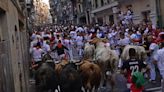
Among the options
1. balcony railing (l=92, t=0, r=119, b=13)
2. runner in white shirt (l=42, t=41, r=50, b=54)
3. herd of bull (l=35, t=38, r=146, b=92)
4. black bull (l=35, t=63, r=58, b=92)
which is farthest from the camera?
balcony railing (l=92, t=0, r=119, b=13)

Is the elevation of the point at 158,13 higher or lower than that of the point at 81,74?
higher

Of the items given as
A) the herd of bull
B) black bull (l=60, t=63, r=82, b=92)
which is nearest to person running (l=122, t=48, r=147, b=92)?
the herd of bull

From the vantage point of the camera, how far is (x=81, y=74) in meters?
12.7

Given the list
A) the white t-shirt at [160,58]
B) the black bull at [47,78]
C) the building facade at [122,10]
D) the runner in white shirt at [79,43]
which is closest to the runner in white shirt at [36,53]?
the black bull at [47,78]

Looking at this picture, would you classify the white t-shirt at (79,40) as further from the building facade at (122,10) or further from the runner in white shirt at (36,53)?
the building facade at (122,10)

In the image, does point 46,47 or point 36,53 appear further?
point 46,47

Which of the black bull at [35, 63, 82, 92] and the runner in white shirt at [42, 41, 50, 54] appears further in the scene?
the runner in white shirt at [42, 41, 50, 54]

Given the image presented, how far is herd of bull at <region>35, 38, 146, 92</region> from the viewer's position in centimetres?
1232

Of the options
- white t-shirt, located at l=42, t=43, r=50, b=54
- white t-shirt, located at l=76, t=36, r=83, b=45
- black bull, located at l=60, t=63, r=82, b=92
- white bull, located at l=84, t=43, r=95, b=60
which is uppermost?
white t-shirt, located at l=76, t=36, r=83, b=45

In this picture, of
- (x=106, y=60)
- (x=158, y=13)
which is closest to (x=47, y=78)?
(x=106, y=60)

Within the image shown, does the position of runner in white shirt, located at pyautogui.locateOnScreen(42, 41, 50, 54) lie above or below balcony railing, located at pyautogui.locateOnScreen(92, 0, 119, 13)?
below

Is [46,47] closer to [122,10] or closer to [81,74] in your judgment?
[81,74]

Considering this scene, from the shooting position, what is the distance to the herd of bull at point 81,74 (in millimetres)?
12320

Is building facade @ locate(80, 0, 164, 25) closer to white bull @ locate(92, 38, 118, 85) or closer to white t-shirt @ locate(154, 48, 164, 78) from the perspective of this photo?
white bull @ locate(92, 38, 118, 85)
